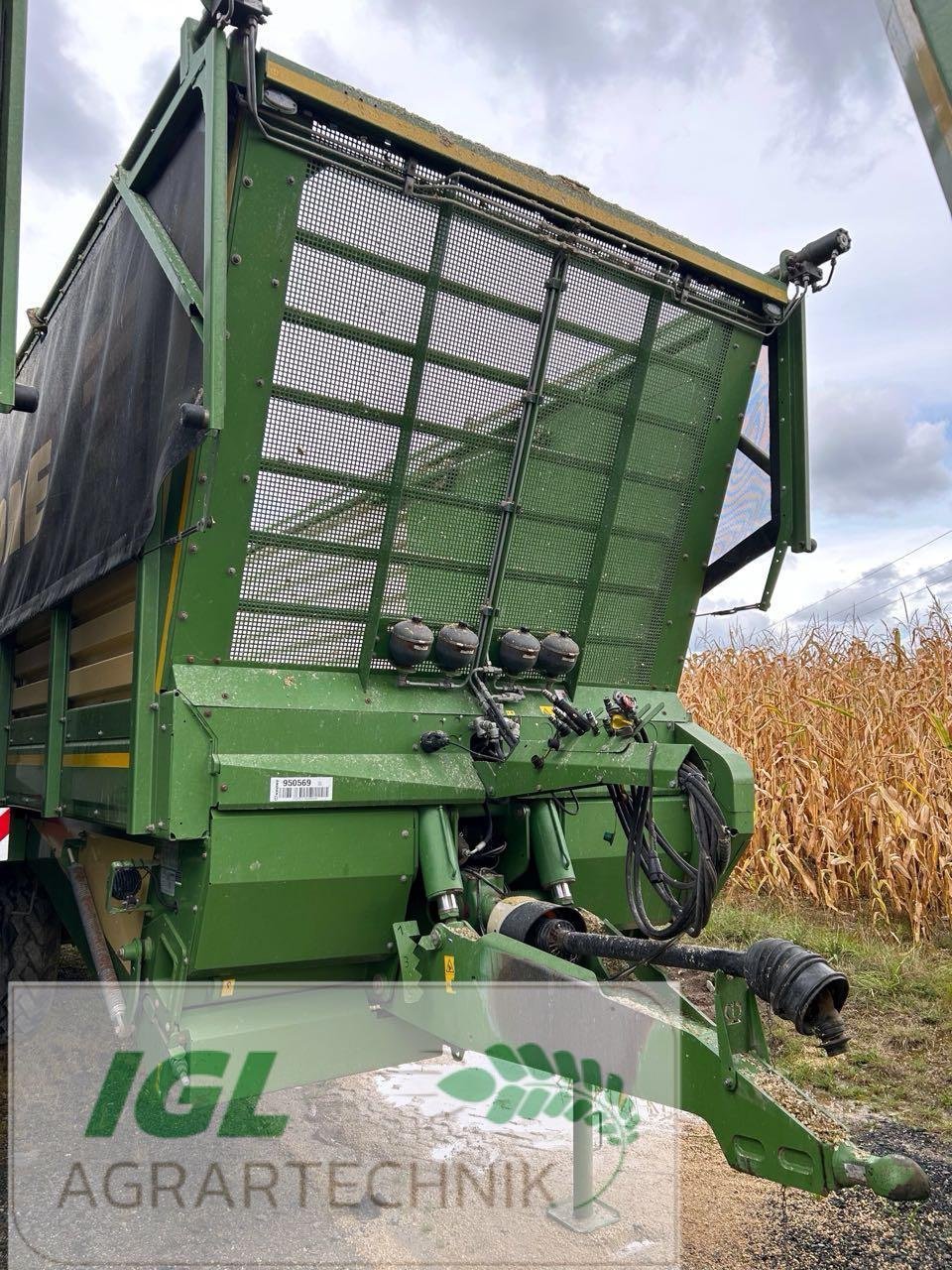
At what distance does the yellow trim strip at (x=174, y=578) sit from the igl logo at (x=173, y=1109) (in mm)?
1164

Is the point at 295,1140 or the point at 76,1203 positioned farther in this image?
the point at 295,1140

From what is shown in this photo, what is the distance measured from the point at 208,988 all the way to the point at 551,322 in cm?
243

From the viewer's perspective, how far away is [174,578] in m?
3.15

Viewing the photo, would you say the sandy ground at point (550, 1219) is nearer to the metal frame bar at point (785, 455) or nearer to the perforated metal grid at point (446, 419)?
the perforated metal grid at point (446, 419)

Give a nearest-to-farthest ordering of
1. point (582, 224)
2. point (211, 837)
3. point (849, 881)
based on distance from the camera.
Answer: point (211, 837) < point (582, 224) < point (849, 881)

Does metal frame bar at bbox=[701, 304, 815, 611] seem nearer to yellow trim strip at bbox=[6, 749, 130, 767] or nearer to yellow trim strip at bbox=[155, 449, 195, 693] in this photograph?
yellow trim strip at bbox=[155, 449, 195, 693]

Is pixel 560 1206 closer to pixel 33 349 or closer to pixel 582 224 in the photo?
pixel 582 224

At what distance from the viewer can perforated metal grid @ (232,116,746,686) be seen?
323 cm

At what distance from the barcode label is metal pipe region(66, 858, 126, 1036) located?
998 mm

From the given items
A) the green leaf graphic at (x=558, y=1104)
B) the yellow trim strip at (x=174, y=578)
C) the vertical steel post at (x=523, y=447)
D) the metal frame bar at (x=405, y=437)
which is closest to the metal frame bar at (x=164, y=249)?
the yellow trim strip at (x=174, y=578)

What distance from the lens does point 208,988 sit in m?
3.16

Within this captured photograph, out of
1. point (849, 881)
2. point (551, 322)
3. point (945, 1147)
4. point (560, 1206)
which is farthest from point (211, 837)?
point (849, 881)

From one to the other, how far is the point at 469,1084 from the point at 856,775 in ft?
12.1

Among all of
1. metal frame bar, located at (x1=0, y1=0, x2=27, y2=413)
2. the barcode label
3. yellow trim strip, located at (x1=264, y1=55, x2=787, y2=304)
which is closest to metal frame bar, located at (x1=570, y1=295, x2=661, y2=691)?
yellow trim strip, located at (x1=264, y1=55, x2=787, y2=304)
